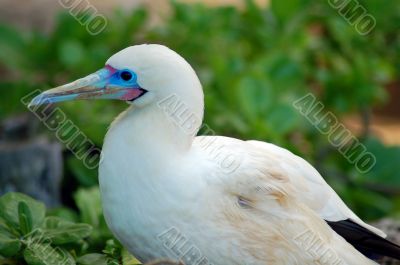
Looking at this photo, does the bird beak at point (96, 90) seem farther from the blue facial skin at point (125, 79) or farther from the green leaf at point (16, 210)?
the green leaf at point (16, 210)

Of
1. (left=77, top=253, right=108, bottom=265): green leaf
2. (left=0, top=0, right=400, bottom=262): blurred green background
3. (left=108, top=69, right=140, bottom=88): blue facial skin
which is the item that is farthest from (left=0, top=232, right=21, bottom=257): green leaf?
(left=0, top=0, right=400, bottom=262): blurred green background

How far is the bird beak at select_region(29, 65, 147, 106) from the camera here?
8.98ft

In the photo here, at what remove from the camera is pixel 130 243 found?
2709mm

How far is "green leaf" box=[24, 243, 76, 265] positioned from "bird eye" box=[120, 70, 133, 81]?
2.01ft

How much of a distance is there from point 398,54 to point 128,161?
4.09m

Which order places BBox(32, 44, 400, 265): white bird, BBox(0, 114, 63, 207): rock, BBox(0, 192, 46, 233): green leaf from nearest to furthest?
BBox(32, 44, 400, 265): white bird < BBox(0, 192, 46, 233): green leaf < BBox(0, 114, 63, 207): rock

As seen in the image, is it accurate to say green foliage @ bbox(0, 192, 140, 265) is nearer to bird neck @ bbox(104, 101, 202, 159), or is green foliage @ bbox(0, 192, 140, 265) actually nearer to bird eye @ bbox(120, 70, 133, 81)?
bird neck @ bbox(104, 101, 202, 159)

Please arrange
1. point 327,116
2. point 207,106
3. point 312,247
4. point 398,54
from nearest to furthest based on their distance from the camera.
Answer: point 312,247 < point 207,106 < point 327,116 < point 398,54

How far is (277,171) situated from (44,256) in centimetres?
77

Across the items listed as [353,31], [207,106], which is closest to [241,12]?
[353,31]

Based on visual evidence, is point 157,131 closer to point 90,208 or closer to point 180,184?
point 180,184

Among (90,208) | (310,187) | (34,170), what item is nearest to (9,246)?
(90,208)

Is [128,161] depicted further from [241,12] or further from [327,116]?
[241,12]

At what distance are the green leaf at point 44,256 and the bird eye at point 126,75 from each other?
0.61m
